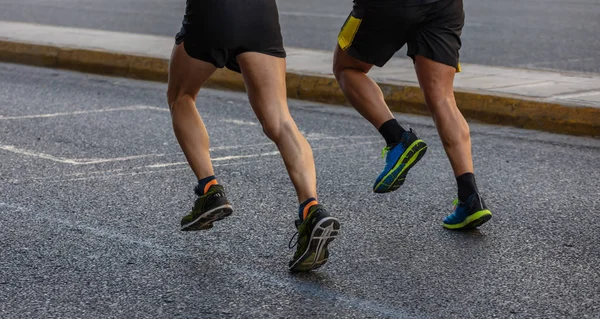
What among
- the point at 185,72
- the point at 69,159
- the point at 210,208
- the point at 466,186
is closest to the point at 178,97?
the point at 185,72

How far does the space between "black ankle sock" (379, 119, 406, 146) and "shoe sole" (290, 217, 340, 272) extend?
1015mm

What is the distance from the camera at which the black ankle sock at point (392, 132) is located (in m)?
5.11

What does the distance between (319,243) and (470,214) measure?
1.05 metres

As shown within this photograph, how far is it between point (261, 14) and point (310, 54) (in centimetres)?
690

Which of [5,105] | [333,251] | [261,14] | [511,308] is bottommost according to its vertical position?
[5,105]

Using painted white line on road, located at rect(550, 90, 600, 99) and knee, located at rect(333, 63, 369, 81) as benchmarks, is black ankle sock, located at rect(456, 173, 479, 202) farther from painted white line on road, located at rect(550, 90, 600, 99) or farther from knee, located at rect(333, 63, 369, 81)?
painted white line on road, located at rect(550, 90, 600, 99)

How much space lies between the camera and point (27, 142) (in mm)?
7191

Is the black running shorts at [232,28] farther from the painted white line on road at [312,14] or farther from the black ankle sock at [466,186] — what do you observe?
the painted white line on road at [312,14]

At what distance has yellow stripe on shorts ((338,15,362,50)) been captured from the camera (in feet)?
16.3

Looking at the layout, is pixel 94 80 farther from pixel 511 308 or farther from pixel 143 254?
pixel 511 308

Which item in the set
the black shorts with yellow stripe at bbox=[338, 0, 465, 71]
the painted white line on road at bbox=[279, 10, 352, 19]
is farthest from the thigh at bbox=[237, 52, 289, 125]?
the painted white line on road at bbox=[279, 10, 352, 19]

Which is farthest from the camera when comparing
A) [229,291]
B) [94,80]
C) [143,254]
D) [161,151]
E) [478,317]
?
[94,80]

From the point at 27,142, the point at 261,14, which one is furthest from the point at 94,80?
the point at 261,14

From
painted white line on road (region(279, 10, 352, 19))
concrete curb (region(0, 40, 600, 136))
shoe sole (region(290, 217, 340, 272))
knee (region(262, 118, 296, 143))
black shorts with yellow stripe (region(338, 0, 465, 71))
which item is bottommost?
painted white line on road (region(279, 10, 352, 19))
